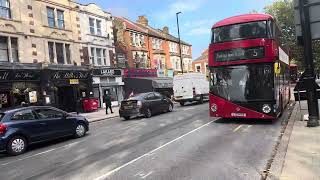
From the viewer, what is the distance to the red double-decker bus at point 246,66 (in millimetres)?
15445

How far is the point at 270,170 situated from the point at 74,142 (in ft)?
28.9

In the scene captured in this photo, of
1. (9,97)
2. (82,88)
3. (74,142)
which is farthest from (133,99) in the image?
(82,88)

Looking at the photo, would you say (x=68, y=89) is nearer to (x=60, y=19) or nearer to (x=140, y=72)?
(x=60, y=19)

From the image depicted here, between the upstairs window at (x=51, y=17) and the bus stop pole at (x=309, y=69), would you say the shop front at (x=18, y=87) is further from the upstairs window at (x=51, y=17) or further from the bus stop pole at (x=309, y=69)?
the bus stop pole at (x=309, y=69)

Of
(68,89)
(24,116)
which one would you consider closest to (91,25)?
(68,89)

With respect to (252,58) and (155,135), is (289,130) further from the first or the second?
(155,135)

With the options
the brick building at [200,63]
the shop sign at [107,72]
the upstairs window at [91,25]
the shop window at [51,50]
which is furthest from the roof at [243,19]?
the brick building at [200,63]

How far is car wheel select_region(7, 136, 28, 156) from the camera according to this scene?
13383 mm

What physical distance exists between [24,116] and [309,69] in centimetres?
1001

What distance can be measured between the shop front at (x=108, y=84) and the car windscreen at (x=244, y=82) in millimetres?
21533

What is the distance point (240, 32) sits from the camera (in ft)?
51.9

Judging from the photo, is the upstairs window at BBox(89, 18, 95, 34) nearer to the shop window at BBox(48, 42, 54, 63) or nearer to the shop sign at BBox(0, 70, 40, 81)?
the shop window at BBox(48, 42, 54, 63)

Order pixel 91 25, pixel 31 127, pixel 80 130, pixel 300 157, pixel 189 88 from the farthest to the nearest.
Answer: pixel 91 25 → pixel 189 88 → pixel 80 130 → pixel 31 127 → pixel 300 157

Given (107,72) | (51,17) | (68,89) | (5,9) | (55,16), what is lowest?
(68,89)
